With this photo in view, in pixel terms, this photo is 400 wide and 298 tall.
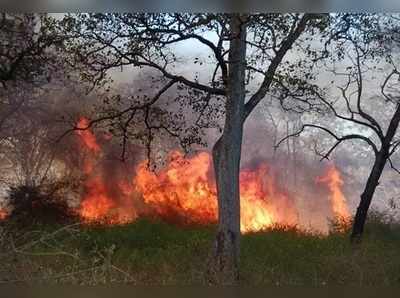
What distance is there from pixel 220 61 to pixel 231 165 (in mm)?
631

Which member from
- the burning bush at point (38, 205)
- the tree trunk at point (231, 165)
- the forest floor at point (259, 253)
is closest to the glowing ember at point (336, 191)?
the forest floor at point (259, 253)

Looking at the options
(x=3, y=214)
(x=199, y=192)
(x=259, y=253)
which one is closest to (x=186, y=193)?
(x=199, y=192)

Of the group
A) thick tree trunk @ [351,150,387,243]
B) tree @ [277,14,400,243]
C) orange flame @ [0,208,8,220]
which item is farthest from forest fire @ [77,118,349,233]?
orange flame @ [0,208,8,220]

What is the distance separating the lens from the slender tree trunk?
308 cm

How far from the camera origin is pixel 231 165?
A: 10.1 ft

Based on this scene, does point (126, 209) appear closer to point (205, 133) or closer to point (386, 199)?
point (205, 133)

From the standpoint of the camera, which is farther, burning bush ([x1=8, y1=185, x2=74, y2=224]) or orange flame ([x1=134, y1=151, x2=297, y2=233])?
orange flame ([x1=134, y1=151, x2=297, y2=233])

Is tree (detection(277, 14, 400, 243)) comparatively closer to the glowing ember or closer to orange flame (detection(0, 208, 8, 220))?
the glowing ember

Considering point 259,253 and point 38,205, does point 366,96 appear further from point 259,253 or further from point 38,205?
point 38,205

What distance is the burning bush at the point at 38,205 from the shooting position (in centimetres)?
296

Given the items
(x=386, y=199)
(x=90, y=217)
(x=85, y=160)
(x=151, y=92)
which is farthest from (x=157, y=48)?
(x=386, y=199)

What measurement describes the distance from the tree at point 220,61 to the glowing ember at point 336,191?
0.55 metres

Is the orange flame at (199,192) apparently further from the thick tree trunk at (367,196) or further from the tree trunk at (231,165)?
the thick tree trunk at (367,196)

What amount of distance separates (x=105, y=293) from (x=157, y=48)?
2568mm
